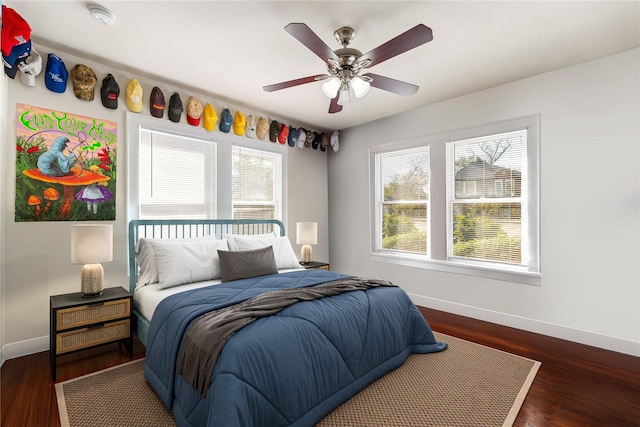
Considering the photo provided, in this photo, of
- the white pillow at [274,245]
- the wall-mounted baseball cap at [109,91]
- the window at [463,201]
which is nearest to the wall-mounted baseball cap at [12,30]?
the wall-mounted baseball cap at [109,91]

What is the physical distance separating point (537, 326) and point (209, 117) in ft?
13.9

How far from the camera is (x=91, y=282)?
2.53 meters

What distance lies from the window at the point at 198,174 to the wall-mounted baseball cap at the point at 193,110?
10cm

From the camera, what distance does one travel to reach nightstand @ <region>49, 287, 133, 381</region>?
228 cm

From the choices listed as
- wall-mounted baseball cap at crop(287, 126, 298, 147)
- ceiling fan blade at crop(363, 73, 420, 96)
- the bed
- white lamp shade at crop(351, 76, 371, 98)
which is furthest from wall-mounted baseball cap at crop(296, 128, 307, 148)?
white lamp shade at crop(351, 76, 371, 98)

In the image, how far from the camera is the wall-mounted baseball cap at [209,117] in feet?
12.0

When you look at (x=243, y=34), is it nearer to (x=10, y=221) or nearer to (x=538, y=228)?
(x=10, y=221)

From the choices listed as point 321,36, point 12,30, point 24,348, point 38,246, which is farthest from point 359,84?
point 24,348

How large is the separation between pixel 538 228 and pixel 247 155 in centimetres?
351

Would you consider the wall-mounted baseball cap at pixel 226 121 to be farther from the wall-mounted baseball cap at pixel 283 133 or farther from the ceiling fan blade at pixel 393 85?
the ceiling fan blade at pixel 393 85

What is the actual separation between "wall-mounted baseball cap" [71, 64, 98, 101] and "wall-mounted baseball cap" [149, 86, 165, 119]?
0.50 meters

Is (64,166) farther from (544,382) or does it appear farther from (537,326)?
(537,326)

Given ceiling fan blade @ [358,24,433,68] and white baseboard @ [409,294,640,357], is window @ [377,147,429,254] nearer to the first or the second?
white baseboard @ [409,294,640,357]

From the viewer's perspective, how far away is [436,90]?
3.55 meters
